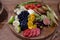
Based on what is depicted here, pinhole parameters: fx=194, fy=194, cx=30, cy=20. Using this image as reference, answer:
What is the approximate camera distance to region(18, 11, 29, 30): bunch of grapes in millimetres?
1028

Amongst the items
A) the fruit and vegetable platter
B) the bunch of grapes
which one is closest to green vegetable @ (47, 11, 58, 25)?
the fruit and vegetable platter

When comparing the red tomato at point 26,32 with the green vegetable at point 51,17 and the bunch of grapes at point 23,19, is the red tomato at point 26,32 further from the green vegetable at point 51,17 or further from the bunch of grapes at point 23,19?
the green vegetable at point 51,17

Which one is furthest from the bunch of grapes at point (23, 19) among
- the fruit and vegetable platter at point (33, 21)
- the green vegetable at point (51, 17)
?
the green vegetable at point (51, 17)

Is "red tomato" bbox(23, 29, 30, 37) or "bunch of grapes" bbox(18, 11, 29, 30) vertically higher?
"bunch of grapes" bbox(18, 11, 29, 30)

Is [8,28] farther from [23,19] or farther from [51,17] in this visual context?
[51,17]

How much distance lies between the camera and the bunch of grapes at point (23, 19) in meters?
1.03

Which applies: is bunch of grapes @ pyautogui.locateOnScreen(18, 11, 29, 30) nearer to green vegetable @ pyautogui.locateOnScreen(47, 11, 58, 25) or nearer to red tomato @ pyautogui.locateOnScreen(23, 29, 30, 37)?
red tomato @ pyautogui.locateOnScreen(23, 29, 30, 37)

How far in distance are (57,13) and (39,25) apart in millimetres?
193

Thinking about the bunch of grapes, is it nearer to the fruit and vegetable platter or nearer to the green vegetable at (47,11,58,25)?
the fruit and vegetable platter

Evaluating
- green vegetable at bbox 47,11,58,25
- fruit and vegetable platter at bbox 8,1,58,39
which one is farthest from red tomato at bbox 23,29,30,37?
green vegetable at bbox 47,11,58,25

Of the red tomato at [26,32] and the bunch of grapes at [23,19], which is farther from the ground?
the bunch of grapes at [23,19]

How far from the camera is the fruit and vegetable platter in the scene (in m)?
1.02

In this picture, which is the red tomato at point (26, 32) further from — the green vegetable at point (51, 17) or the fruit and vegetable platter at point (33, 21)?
the green vegetable at point (51, 17)

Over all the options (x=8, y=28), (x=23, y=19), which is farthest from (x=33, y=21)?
(x=8, y=28)
